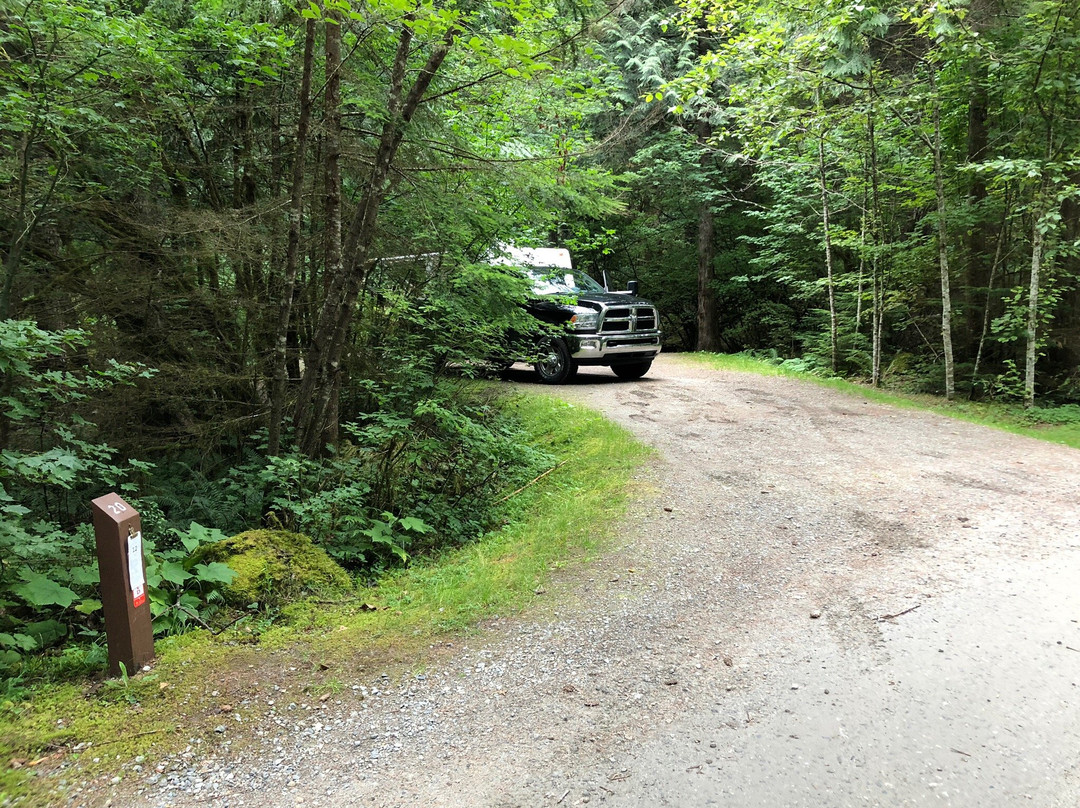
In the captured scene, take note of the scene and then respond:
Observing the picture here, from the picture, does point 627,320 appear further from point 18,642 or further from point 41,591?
point 18,642

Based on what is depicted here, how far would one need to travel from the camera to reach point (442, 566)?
5254 mm

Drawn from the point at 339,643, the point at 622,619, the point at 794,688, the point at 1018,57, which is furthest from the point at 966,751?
the point at 1018,57

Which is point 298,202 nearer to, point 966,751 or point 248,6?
point 248,6

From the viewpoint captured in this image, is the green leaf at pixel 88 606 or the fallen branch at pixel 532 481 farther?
the fallen branch at pixel 532 481

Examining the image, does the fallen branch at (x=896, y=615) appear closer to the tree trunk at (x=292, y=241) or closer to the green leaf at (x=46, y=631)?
the green leaf at (x=46, y=631)

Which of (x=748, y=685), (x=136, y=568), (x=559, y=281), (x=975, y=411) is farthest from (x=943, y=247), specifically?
(x=136, y=568)

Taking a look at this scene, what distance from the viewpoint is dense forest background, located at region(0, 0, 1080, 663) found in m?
5.01

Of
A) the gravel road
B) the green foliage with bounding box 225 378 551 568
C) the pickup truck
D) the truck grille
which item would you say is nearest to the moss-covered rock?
the green foliage with bounding box 225 378 551 568

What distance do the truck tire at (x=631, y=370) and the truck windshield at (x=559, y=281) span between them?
1.61 m

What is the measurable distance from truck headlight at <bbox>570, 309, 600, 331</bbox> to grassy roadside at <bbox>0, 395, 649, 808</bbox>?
6003 millimetres

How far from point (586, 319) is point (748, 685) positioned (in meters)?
8.94

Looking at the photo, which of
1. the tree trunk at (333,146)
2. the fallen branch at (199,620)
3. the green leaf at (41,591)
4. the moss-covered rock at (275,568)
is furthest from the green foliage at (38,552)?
the tree trunk at (333,146)

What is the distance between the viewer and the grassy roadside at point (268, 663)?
2.81m

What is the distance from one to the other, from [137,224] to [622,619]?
18.4 feet
